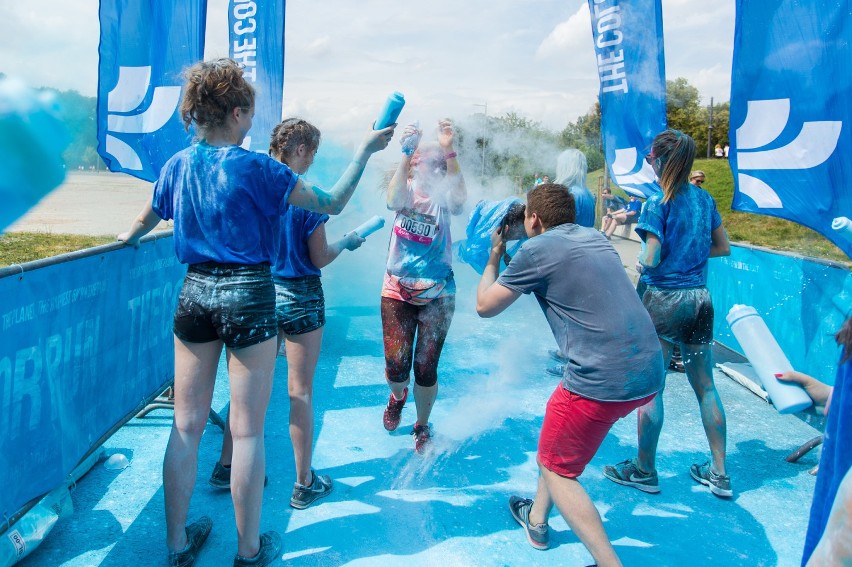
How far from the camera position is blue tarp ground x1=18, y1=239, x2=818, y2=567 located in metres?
2.59

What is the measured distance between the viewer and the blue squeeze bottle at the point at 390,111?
236 cm

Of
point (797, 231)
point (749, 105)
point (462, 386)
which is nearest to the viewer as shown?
point (749, 105)

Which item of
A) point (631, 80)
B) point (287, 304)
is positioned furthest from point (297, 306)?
point (631, 80)

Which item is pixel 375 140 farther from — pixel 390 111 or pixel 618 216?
pixel 618 216

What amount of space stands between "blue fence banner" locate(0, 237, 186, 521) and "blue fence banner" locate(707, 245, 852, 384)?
4.34 metres

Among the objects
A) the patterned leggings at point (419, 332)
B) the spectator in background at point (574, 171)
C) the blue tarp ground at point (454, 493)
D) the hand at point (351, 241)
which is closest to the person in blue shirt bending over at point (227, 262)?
the blue tarp ground at point (454, 493)

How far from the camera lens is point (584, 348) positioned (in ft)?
7.42

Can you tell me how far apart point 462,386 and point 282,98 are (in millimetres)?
2765

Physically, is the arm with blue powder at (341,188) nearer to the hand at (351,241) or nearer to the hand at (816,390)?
the hand at (351,241)

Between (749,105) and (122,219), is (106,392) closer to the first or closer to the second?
(749,105)

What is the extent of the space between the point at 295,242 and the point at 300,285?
0.20m

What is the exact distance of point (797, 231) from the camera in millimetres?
16078

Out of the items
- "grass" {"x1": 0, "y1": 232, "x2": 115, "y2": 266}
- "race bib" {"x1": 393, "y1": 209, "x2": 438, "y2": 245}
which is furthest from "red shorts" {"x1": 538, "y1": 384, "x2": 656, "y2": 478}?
"grass" {"x1": 0, "y1": 232, "x2": 115, "y2": 266}

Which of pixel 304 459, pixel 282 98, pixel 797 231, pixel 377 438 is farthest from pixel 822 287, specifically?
pixel 797 231
